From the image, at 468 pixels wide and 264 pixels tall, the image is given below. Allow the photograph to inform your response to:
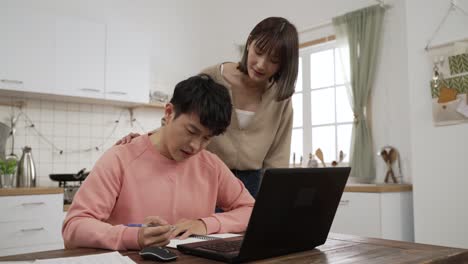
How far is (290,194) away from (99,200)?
1.76 ft

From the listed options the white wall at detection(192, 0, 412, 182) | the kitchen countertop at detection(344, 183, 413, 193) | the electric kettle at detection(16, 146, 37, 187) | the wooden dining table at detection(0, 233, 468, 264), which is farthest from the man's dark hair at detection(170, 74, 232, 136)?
the electric kettle at detection(16, 146, 37, 187)

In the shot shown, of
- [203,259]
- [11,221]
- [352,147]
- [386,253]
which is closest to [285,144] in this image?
[386,253]

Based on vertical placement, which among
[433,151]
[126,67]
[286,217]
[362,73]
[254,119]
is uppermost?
[126,67]

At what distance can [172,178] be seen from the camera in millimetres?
1340

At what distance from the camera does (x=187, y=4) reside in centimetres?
484

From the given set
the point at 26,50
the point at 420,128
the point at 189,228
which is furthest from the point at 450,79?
the point at 26,50

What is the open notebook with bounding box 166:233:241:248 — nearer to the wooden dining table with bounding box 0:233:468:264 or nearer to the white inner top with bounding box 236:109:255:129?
the wooden dining table with bounding box 0:233:468:264

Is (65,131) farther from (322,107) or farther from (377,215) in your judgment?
(377,215)

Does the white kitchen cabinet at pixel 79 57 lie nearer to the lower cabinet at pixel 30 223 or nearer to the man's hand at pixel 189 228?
the lower cabinet at pixel 30 223

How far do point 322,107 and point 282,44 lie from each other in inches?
97.4

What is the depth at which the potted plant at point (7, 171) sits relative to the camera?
10.5ft

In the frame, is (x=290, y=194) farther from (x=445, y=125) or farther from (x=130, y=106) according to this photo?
(x=130, y=106)

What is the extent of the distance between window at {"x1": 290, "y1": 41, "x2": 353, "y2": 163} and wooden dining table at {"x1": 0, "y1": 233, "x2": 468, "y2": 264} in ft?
8.68

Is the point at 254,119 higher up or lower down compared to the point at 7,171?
higher up
